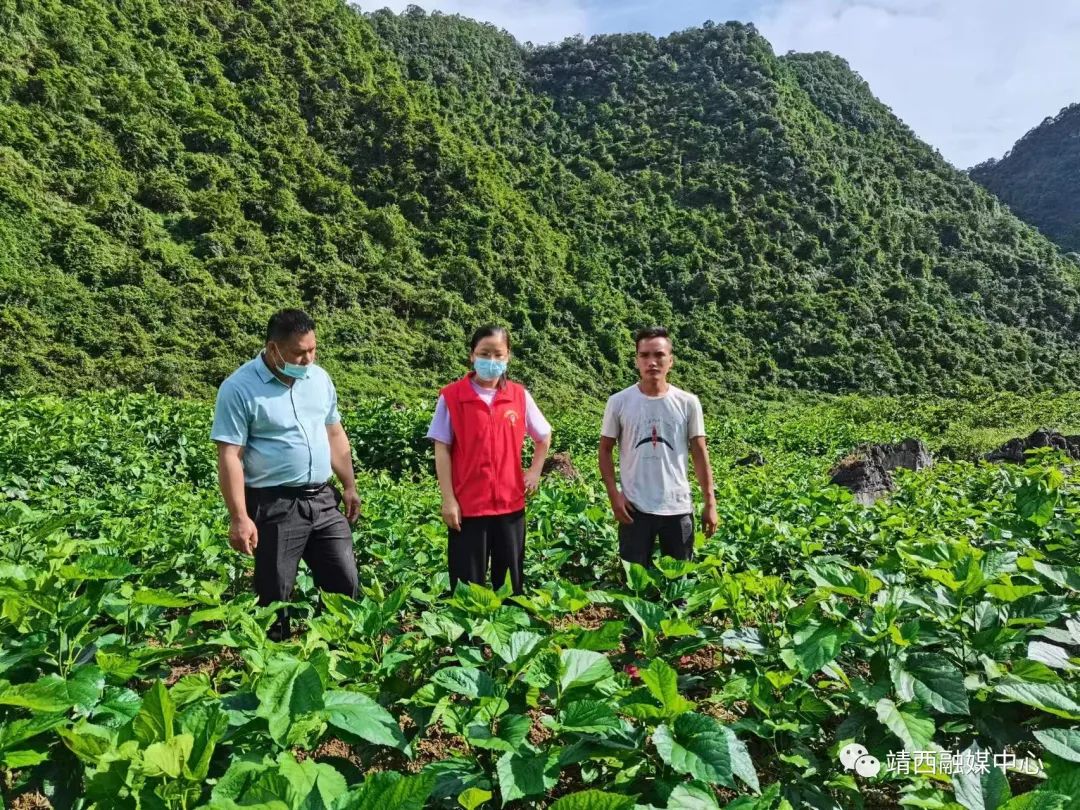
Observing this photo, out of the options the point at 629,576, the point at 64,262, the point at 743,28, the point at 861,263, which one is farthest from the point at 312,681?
the point at 743,28

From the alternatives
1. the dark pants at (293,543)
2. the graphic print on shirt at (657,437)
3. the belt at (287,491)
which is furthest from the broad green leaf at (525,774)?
the graphic print on shirt at (657,437)

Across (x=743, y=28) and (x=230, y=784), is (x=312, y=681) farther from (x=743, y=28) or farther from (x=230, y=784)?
(x=743, y=28)

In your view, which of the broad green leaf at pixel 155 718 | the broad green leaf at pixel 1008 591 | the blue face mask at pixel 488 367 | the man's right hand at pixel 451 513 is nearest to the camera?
the broad green leaf at pixel 155 718

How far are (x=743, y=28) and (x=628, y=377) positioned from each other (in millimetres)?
37718

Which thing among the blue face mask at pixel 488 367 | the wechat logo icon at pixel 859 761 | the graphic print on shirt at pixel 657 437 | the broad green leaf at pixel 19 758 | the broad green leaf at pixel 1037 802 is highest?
the blue face mask at pixel 488 367

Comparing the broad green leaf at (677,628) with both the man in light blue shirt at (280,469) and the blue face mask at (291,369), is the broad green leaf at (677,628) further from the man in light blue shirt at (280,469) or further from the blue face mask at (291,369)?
the blue face mask at (291,369)

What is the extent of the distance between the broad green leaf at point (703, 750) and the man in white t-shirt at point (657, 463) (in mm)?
1959

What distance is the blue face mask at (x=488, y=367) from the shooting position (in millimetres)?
3217

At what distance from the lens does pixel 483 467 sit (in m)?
3.15

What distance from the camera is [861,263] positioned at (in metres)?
38.5

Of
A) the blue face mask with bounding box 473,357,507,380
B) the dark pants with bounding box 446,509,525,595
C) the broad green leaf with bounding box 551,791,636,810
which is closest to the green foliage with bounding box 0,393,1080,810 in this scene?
the broad green leaf with bounding box 551,791,636,810

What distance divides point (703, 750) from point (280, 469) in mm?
2205

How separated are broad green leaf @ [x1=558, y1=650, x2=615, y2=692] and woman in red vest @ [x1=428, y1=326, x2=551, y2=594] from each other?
1558mm

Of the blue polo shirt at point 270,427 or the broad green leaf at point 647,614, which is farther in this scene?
the blue polo shirt at point 270,427
